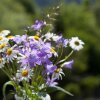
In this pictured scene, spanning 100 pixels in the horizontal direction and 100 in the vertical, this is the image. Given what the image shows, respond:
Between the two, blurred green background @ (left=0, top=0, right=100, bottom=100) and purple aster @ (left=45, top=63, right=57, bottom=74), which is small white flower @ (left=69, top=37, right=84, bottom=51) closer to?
purple aster @ (left=45, top=63, right=57, bottom=74)

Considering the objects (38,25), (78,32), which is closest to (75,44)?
(38,25)

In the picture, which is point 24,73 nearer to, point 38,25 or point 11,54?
point 11,54

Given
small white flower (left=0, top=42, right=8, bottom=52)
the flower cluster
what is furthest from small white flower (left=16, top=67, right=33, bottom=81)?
small white flower (left=0, top=42, right=8, bottom=52)

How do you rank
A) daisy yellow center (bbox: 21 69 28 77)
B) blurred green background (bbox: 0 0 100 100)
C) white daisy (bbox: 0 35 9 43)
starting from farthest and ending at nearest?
1. blurred green background (bbox: 0 0 100 100)
2. white daisy (bbox: 0 35 9 43)
3. daisy yellow center (bbox: 21 69 28 77)

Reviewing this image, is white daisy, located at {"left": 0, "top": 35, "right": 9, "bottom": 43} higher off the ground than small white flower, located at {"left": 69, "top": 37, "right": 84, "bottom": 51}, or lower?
higher

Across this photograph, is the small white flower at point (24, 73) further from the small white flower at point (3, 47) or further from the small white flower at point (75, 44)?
the small white flower at point (75, 44)

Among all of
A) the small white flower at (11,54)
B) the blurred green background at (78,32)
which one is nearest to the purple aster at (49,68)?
the small white flower at (11,54)
